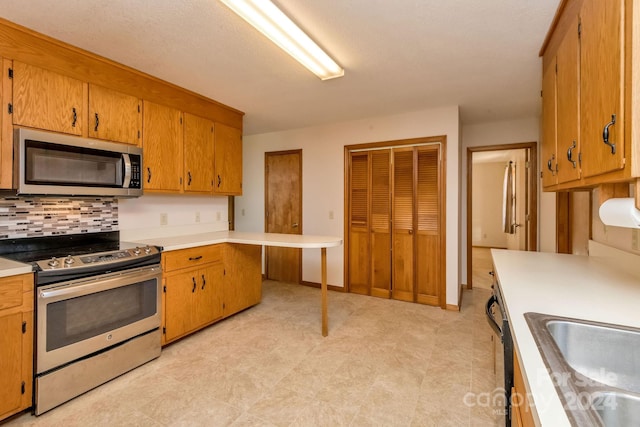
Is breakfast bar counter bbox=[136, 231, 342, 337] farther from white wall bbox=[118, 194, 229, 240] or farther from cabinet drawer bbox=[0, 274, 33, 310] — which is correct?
cabinet drawer bbox=[0, 274, 33, 310]

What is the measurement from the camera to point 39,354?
5.78 feet

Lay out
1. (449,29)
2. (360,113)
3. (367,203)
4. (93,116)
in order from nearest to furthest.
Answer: (449,29), (93,116), (360,113), (367,203)

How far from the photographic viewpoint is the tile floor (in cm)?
174

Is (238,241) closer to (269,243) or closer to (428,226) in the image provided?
(269,243)

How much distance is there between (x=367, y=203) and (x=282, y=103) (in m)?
1.62

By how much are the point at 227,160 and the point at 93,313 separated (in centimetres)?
194

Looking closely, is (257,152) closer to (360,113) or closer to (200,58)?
(360,113)

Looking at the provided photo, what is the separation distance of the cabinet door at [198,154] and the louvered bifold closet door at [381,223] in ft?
6.48

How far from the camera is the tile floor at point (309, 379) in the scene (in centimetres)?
174

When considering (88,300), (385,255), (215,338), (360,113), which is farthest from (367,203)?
(88,300)

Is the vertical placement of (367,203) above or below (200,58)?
below

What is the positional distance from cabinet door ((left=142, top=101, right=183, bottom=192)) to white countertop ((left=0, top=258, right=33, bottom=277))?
3.34 ft

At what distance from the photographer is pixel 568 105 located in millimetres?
1535

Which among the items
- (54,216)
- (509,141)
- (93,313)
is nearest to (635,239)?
(509,141)
